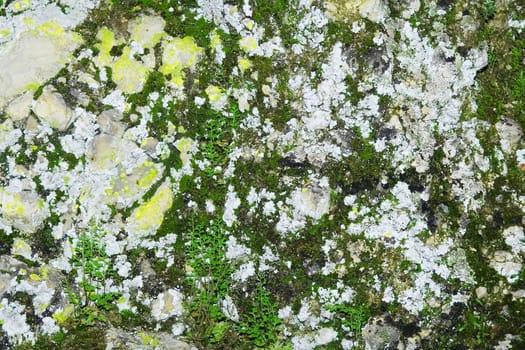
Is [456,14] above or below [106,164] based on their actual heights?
above

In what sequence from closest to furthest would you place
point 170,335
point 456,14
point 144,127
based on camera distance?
point 170,335 → point 144,127 → point 456,14

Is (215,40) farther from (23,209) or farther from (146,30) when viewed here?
(23,209)

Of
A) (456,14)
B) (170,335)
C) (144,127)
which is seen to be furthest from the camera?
(456,14)

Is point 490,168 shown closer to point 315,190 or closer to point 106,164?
point 315,190

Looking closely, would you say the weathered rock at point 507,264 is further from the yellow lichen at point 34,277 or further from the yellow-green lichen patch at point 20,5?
the yellow-green lichen patch at point 20,5

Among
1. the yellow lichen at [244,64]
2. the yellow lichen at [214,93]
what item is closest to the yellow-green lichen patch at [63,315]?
the yellow lichen at [214,93]

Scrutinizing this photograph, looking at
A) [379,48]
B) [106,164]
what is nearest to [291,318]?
[106,164]

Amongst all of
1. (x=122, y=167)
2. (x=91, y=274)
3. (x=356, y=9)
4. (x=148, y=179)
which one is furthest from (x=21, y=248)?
(x=356, y=9)
